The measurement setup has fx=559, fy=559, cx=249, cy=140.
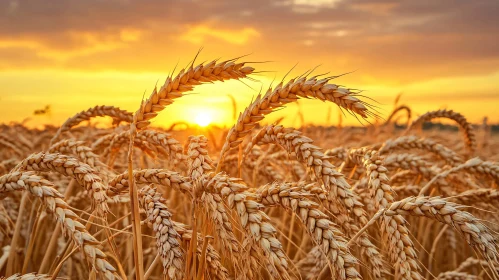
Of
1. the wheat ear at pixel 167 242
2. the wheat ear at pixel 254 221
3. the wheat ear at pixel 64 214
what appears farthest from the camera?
the wheat ear at pixel 167 242

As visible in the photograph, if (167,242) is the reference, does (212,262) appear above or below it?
below

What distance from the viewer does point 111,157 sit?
353cm

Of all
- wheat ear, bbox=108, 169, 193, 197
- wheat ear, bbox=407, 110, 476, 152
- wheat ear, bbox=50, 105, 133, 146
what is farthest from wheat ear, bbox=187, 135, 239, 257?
wheat ear, bbox=407, 110, 476, 152

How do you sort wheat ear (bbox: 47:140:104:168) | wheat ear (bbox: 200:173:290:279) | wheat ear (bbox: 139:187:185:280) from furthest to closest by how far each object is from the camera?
wheat ear (bbox: 47:140:104:168), wheat ear (bbox: 139:187:185:280), wheat ear (bbox: 200:173:290:279)

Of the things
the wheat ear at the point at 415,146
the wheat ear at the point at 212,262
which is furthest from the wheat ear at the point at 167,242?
the wheat ear at the point at 415,146

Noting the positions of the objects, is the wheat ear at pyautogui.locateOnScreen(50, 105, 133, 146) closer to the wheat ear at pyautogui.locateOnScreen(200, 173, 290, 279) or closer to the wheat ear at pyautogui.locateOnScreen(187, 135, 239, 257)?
the wheat ear at pyautogui.locateOnScreen(187, 135, 239, 257)

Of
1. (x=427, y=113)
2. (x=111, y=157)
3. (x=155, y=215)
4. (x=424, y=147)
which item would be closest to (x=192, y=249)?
(x=155, y=215)

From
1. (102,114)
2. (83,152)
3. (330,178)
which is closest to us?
(330,178)

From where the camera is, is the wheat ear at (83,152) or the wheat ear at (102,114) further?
the wheat ear at (102,114)

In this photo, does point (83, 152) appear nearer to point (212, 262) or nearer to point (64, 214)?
point (64, 214)

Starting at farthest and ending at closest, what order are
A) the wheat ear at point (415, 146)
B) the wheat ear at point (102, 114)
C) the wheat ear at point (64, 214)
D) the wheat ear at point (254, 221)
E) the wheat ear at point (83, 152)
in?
the wheat ear at point (415, 146), the wheat ear at point (102, 114), the wheat ear at point (83, 152), the wheat ear at point (64, 214), the wheat ear at point (254, 221)

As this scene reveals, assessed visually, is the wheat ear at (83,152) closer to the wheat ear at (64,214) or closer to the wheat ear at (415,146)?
the wheat ear at (64,214)

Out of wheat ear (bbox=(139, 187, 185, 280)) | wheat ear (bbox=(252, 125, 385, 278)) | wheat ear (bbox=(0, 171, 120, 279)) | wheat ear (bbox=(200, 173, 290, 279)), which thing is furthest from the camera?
wheat ear (bbox=(252, 125, 385, 278))

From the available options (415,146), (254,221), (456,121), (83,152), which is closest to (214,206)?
(254,221)
